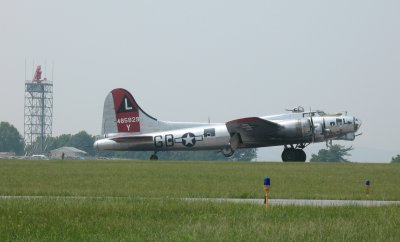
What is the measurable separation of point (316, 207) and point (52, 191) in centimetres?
1017

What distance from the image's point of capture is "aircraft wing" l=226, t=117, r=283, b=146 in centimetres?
5900

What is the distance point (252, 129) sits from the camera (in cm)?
6019

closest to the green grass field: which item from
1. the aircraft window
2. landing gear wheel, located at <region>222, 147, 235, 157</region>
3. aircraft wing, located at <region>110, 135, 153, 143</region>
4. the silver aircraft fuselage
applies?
the silver aircraft fuselage

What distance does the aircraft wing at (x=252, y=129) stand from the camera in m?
59.0

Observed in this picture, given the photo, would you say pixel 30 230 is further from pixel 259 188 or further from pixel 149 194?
pixel 259 188

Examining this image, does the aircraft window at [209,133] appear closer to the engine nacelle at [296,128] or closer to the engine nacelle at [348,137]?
the engine nacelle at [296,128]

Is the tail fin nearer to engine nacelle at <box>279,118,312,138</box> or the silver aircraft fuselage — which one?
the silver aircraft fuselage

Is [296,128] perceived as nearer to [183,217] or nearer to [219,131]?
[219,131]

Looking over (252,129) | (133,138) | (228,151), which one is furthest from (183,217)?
(133,138)

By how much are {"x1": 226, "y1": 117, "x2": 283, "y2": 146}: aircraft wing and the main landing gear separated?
196 cm

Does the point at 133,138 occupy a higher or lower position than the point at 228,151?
higher

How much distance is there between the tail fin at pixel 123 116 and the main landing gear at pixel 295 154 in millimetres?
11729

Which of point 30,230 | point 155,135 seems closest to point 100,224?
point 30,230

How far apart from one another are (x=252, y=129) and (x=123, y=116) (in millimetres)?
12970
